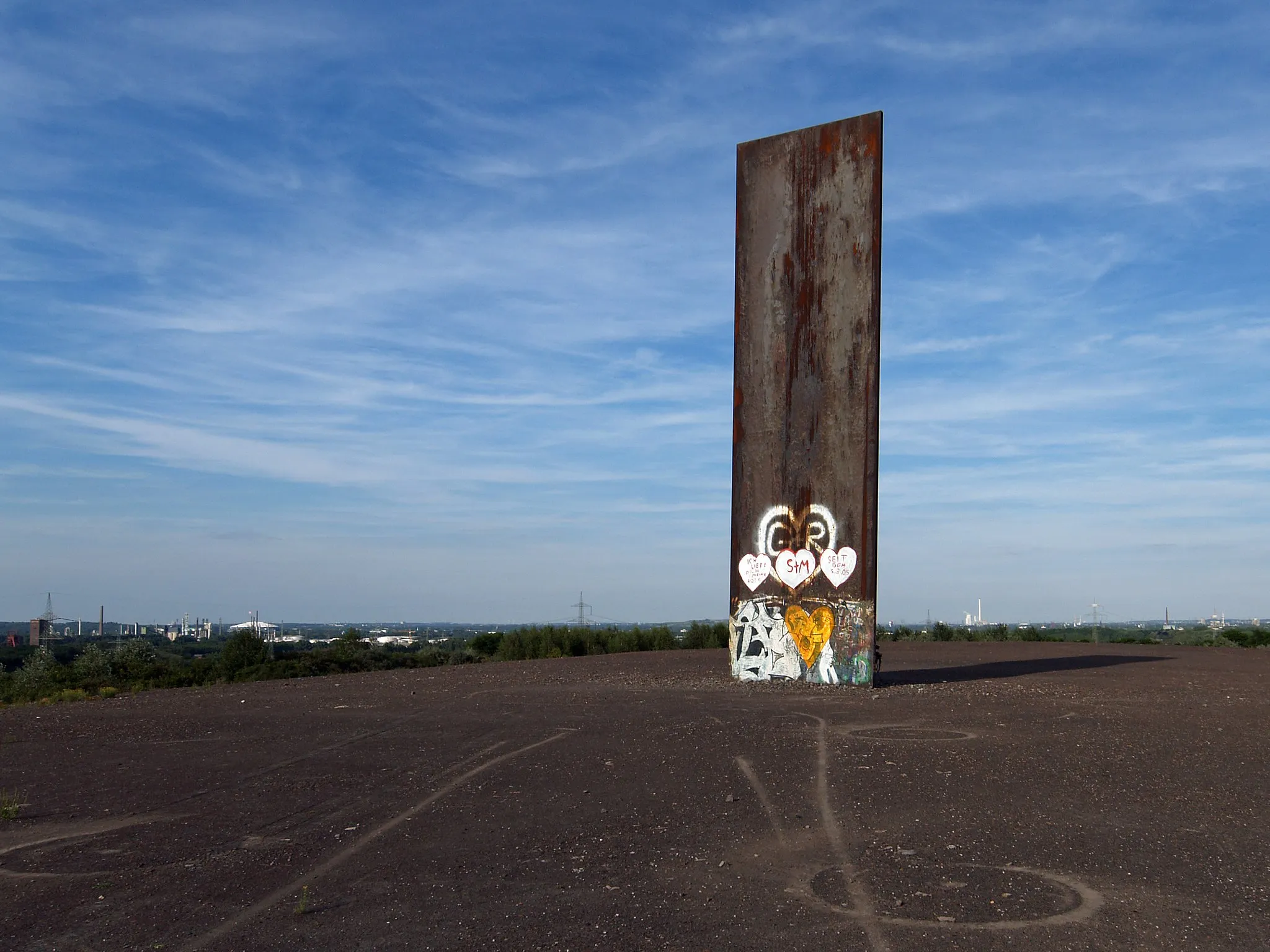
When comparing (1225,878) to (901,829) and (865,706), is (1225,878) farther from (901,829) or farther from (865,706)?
(865,706)

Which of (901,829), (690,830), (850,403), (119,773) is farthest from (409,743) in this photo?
(850,403)

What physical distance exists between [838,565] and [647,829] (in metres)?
11.4

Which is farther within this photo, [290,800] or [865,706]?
[865,706]

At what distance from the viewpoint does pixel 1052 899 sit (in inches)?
243

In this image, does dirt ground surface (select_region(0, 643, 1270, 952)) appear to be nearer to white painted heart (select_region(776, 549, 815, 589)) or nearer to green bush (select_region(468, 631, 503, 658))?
white painted heart (select_region(776, 549, 815, 589))

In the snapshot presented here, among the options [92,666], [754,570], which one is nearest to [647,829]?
[754,570]

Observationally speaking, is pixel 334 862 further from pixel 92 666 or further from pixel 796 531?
pixel 92 666

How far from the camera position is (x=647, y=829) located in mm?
8000

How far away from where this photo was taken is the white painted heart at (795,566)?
19.1 metres

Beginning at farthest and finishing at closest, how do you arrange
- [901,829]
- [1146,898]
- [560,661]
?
[560,661] → [901,829] → [1146,898]

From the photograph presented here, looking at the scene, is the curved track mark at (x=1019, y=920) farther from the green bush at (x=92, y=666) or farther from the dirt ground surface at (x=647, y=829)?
the green bush at (x=92, y=666)

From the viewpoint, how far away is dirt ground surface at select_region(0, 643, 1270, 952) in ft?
19.1

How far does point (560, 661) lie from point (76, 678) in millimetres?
11955

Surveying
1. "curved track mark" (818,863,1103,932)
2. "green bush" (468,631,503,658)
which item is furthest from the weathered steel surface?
"green bush" (468,631,503,658)
